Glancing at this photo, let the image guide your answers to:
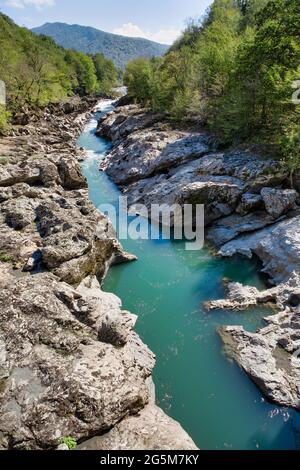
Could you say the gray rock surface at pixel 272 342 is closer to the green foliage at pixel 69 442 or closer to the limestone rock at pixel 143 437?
the limestone rock at pixel 143 437

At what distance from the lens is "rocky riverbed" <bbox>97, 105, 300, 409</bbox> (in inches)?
543

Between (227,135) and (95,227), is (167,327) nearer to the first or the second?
(95,227)

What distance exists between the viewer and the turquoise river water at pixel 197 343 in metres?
11.4

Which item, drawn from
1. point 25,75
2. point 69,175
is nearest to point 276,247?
point 69,175

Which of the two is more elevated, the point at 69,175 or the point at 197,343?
the point at 69,175

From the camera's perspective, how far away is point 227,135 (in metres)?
30.7

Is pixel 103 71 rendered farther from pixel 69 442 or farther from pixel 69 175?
pixel 69 442

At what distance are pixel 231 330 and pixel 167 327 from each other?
9.52 ft

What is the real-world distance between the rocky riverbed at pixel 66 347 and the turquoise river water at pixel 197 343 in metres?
1.00

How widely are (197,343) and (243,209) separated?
38.4 ft

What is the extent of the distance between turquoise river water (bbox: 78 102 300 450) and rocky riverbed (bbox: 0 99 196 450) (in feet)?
3.29

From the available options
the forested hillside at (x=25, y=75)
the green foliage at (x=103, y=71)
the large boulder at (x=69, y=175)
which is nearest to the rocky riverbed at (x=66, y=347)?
the large boulder at (x=69, y=175)

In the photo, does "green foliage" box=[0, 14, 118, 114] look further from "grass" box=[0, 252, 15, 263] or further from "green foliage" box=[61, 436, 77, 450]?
"green foliage" box=[61, 436, 77, 450]

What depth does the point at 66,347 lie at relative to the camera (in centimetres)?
1170
